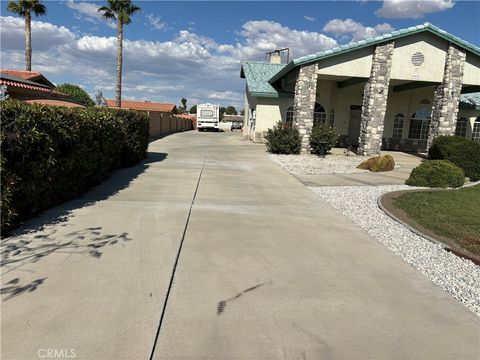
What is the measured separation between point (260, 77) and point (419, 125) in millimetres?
11662

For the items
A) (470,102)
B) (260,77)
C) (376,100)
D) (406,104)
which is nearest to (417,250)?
(376,100)

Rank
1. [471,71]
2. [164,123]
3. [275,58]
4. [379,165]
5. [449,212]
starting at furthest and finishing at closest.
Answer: [164,123]
[275,58]
[471,71]
[379,165]
[449,212]

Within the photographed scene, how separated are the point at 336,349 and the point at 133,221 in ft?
13.8

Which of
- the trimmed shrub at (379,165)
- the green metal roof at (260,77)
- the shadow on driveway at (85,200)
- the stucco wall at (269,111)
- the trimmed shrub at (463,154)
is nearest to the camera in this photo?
the shadow on driveway at (85,200)

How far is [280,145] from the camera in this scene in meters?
19.4

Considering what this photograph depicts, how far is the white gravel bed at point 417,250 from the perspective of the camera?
4.48 meters

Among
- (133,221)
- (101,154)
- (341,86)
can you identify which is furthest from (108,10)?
(133,221)

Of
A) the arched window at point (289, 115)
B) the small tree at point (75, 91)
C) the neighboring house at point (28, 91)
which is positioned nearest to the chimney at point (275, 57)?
the arched window at point (289, 115)

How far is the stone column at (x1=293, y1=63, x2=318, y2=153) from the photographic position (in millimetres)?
19359

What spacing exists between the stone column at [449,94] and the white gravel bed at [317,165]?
5.75 metres

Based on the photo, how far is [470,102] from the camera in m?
26.2

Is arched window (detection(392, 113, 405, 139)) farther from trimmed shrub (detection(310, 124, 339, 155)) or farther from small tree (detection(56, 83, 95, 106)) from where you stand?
small tree (detection(56, 83, 95, 106))

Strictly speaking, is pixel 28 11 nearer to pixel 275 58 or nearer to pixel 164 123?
pixel 164 123

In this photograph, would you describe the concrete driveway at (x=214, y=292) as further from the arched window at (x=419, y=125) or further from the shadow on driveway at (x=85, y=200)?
the arched window at (x=419, y=125)
